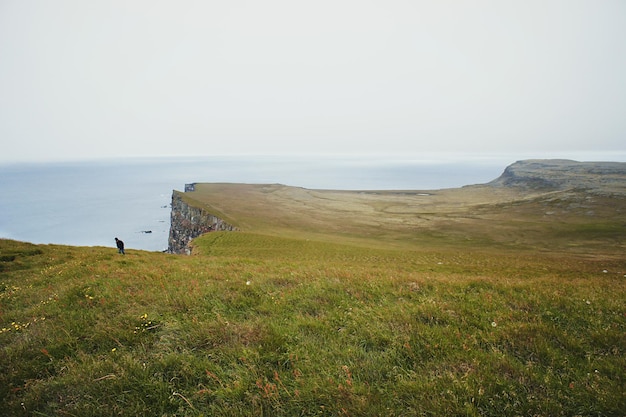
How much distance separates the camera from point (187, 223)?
81.3 metres

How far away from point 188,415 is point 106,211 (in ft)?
677

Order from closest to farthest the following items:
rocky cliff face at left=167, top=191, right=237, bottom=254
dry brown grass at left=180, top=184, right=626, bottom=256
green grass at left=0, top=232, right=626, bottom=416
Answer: green grass at left=0, top=232, right=626, bottom=416 < dry brown grass at left=180, top=184, right=626, bottom=256 < rocky cliff face at left=167, top=191, right=237, bottom=254

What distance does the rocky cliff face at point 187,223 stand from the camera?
70.9 metres

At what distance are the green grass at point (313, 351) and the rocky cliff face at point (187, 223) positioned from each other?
53857 mm

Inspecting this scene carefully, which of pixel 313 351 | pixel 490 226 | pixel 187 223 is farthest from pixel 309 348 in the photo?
pixel 490 226

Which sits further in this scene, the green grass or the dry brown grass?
the dry brown grass

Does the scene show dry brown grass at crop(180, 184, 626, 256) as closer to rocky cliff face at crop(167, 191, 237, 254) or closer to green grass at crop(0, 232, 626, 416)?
rocky cliff face at crop(167, 191, 237, 254)

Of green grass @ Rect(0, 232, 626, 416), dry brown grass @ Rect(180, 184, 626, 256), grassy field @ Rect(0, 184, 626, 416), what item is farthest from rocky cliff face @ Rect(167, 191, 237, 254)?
green grass @ Rect(0, 232, 626, 416)

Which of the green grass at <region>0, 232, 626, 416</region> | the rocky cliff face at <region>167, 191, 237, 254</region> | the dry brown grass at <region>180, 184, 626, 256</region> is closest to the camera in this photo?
the green grass at <region>0, 232, 626, 416</region>

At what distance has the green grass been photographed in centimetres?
482

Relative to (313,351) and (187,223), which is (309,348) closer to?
(313,351)

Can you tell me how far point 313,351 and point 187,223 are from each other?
8271 cm

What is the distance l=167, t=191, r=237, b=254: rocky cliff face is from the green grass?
177ft

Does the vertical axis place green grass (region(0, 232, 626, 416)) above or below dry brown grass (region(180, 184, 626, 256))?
above
